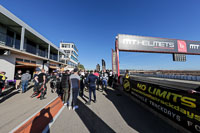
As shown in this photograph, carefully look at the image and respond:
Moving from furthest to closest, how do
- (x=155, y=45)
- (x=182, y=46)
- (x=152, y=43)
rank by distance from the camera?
(x=182, y=46)
(x=155, y=45)
(x=152, y=43)

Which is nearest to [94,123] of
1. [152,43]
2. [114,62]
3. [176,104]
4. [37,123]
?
[37,123]

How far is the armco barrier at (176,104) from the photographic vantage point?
1.79 metres

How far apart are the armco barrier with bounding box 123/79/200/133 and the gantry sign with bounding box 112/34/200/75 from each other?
6.58 meters

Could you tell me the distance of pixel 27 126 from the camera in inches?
83.2

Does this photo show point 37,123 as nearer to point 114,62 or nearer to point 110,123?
point 110,123

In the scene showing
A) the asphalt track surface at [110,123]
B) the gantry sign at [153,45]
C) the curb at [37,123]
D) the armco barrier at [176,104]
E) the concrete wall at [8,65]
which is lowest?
the asphalt track surface at [110,123]

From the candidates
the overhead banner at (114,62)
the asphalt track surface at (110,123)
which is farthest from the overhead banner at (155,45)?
the asphalt track surface at (110,123)

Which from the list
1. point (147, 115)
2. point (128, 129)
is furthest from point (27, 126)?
point (147, 115)

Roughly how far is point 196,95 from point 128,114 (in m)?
2.03

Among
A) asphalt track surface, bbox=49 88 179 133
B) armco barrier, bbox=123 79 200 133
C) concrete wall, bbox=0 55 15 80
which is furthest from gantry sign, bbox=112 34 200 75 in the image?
concrete wall, bbox=0 55 15 80

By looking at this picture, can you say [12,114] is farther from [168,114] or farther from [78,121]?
[168,114]

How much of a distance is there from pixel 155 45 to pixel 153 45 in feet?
1.35

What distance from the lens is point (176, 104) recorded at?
2178mm

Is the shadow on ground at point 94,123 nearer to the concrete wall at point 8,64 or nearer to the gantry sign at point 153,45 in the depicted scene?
the gantry sign at point 153,45
